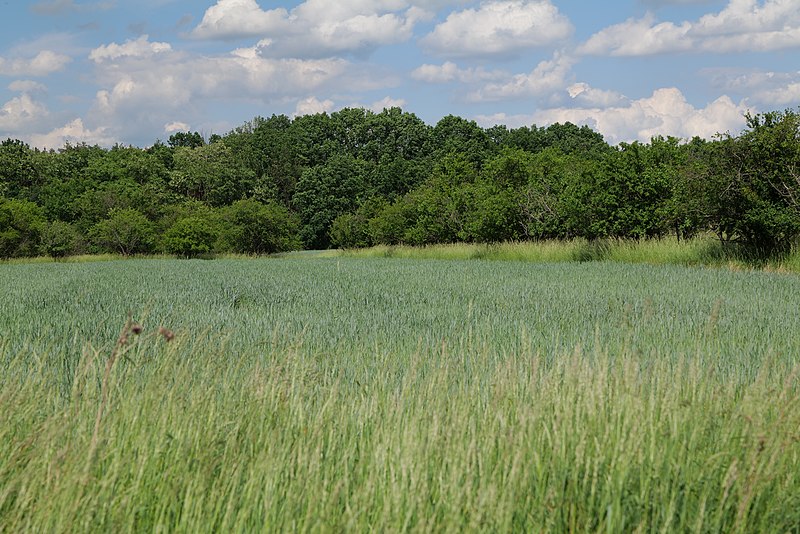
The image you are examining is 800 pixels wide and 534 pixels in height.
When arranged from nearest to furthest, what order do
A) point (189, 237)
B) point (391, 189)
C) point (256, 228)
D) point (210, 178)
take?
point (189, 237)
point (256, 228)
point (210, 178)
point (391, 189)

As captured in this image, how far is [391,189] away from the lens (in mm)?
67438

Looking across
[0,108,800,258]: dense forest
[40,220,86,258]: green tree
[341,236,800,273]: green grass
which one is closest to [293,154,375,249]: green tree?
[0,108,800,258]: dense forest

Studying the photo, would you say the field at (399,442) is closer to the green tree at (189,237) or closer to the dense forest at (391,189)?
the dense forest at (391,189)

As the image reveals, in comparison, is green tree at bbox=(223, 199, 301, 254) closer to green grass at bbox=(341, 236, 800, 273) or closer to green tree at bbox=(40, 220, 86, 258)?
green tree at bbox=(40, 220, 86, 258)

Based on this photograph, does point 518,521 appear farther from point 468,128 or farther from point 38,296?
point 468,128

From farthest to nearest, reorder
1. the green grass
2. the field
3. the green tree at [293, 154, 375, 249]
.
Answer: the green tree at [293, 154, 375, 249] < the green grass < the field

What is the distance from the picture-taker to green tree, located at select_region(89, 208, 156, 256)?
4256 centimetres

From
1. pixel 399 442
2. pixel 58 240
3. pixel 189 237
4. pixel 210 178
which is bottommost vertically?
pixel 399 442

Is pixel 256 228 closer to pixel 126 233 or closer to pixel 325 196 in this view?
pixel 126 233

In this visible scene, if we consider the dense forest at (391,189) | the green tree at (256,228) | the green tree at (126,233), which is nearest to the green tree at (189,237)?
the dense forest at (391,189)

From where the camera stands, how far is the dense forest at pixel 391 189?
18047 millimetres

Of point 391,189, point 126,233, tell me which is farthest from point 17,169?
point 391,189

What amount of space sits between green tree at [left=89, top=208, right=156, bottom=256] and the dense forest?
0.11m

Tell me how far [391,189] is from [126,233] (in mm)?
30272
